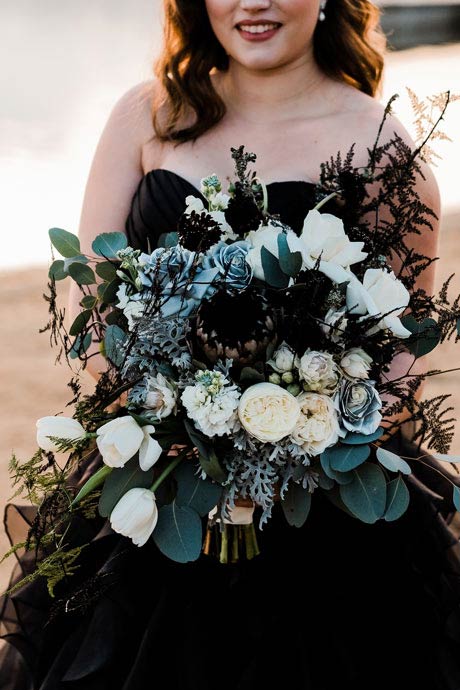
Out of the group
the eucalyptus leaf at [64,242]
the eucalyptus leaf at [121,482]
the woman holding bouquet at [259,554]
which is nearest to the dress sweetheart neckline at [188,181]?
the woman holding bouquet at [259,554]

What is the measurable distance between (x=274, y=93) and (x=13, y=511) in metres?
1.25

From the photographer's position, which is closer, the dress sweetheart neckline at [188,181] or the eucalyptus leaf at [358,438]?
the eucalyptus leaf at [358,438]

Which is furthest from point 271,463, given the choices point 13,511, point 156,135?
point 156,135

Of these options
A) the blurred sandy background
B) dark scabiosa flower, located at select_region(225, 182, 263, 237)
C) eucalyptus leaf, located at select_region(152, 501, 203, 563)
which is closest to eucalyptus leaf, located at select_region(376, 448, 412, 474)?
eucalyptus leaf, located at select_region(152, 501, 203, 563)

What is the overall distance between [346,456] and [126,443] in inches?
14.6

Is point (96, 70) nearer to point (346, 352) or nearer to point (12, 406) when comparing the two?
point (12, 406)

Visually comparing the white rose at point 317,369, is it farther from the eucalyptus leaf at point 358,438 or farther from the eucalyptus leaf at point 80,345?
the eucalyptus leaf at point 80,345

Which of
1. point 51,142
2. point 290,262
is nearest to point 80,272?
point 290,262

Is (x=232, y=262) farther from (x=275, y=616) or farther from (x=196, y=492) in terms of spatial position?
(x=275, y=616)

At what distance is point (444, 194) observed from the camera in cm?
852

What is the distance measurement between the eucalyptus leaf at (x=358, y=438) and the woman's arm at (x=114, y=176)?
945 mm

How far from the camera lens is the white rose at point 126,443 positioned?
154 cm

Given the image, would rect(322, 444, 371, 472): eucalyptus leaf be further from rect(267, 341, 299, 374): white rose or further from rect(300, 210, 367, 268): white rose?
rect(300, 210, 367, 268): white rose

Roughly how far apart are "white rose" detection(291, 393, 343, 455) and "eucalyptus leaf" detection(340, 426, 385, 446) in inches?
0.9
